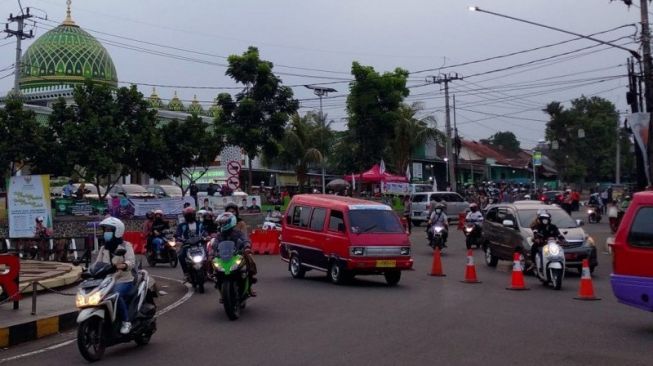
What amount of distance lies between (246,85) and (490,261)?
22.1 metres

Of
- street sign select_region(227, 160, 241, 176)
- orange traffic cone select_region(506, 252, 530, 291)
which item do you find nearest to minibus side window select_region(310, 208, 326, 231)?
orange traffic cone select_region(506, 252, 530, 291)

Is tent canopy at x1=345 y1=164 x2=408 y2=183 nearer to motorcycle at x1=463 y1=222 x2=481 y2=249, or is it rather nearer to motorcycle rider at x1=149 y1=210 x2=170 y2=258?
motorcycle at x1=463 y1=222 x2=481 y2=249

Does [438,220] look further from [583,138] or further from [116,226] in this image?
[583,138]


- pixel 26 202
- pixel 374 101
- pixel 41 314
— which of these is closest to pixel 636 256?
pixel 41 314

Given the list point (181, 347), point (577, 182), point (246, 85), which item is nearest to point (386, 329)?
point (181, 347)

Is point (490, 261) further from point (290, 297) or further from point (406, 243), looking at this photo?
point (290, 297)

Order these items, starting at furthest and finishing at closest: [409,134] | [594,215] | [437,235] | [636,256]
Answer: [409,134] → [594,215] → [437,235] → [636,256]

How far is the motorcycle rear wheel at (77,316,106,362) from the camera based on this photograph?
8742 millimetres

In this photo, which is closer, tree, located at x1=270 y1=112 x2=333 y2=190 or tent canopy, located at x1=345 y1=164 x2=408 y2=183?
tent canopy, located at x1=345 y1=164 x2=408 y2=183

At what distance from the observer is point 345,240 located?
16.9 m

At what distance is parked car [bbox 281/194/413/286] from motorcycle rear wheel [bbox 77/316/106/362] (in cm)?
830

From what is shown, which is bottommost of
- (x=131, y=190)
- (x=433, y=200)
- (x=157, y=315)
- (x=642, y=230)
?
(x=157, y=315)

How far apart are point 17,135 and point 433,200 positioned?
1994 centimetres

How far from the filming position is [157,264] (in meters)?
22.8
